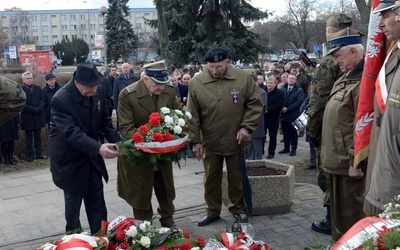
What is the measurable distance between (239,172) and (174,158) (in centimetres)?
113

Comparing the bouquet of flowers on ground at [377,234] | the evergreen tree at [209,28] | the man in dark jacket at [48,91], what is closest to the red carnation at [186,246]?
the bouquet of flowers on ground at [377,234]

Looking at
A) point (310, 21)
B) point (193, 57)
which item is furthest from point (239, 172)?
point (310, 21)

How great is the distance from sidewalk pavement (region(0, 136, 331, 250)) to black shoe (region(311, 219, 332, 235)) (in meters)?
0.07

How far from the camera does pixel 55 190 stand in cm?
842

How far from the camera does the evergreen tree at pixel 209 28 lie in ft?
79.4

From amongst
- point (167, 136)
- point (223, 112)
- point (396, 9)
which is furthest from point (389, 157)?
point (223, 112)

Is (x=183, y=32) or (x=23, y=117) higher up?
(x=183, y=32)

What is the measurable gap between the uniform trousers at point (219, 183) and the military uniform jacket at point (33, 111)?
584 cm

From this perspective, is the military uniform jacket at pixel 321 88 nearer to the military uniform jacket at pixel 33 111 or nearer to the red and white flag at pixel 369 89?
the red and white flag at pixel 369 89

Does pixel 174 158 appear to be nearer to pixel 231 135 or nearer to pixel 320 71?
pixel 231 135

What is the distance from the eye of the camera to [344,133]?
4746mm

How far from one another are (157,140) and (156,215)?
1984mm

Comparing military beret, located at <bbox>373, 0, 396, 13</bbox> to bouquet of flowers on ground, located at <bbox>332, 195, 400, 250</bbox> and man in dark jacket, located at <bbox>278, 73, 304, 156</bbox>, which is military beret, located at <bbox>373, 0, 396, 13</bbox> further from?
man in dark jacket, located at <bbox>278, 73, 304, 156</bbox>

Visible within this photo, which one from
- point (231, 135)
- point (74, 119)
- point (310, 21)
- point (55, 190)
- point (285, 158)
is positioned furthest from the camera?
point (310, 21)
